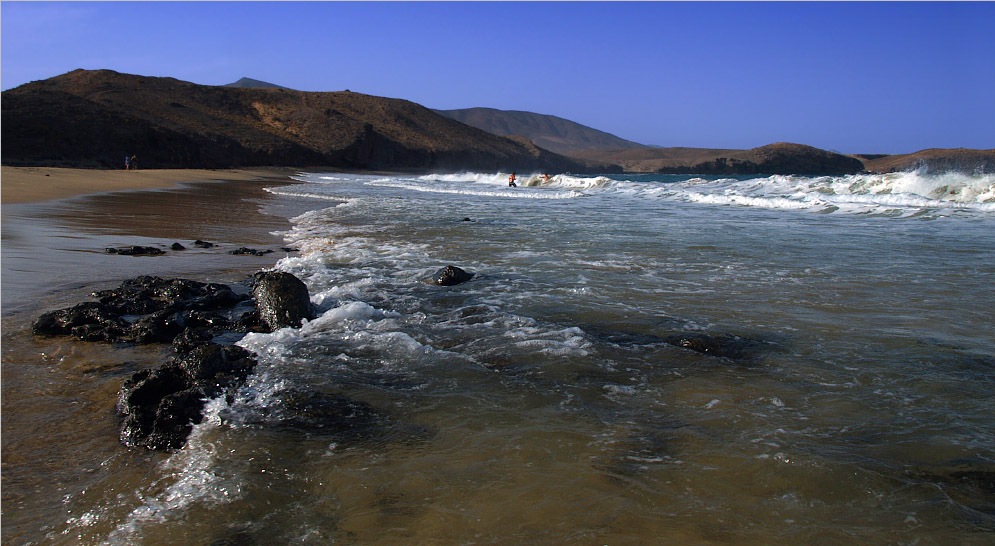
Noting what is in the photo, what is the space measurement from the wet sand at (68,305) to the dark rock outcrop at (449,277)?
208cm

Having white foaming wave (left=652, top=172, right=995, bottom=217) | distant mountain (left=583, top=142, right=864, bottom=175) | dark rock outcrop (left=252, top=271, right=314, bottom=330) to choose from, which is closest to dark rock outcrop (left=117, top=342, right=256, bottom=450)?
dark rock outcrop (left=252, top=271, right=314, bottom=330)

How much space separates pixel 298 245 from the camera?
955cm

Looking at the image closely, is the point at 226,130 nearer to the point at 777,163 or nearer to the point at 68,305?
the point at 68,305

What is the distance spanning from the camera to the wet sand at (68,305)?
102 inches

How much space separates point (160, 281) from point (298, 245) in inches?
148

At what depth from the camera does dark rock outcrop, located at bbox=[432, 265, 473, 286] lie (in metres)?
6.64

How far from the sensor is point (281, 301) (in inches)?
196

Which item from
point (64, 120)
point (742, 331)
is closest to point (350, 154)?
point (64, 120)

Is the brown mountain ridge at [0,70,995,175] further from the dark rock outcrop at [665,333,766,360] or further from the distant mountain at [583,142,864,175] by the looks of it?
the dark rock outcrop at [665,333,766,360]

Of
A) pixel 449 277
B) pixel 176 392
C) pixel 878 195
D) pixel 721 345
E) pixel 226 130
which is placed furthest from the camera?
pixel 226 130

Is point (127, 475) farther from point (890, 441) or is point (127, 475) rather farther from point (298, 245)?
point (298, 245)

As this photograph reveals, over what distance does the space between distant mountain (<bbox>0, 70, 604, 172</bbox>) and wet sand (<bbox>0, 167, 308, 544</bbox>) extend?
27637 mm

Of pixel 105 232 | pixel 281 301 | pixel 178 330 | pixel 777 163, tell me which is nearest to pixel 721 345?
pixel 281 301

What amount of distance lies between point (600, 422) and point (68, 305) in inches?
176
